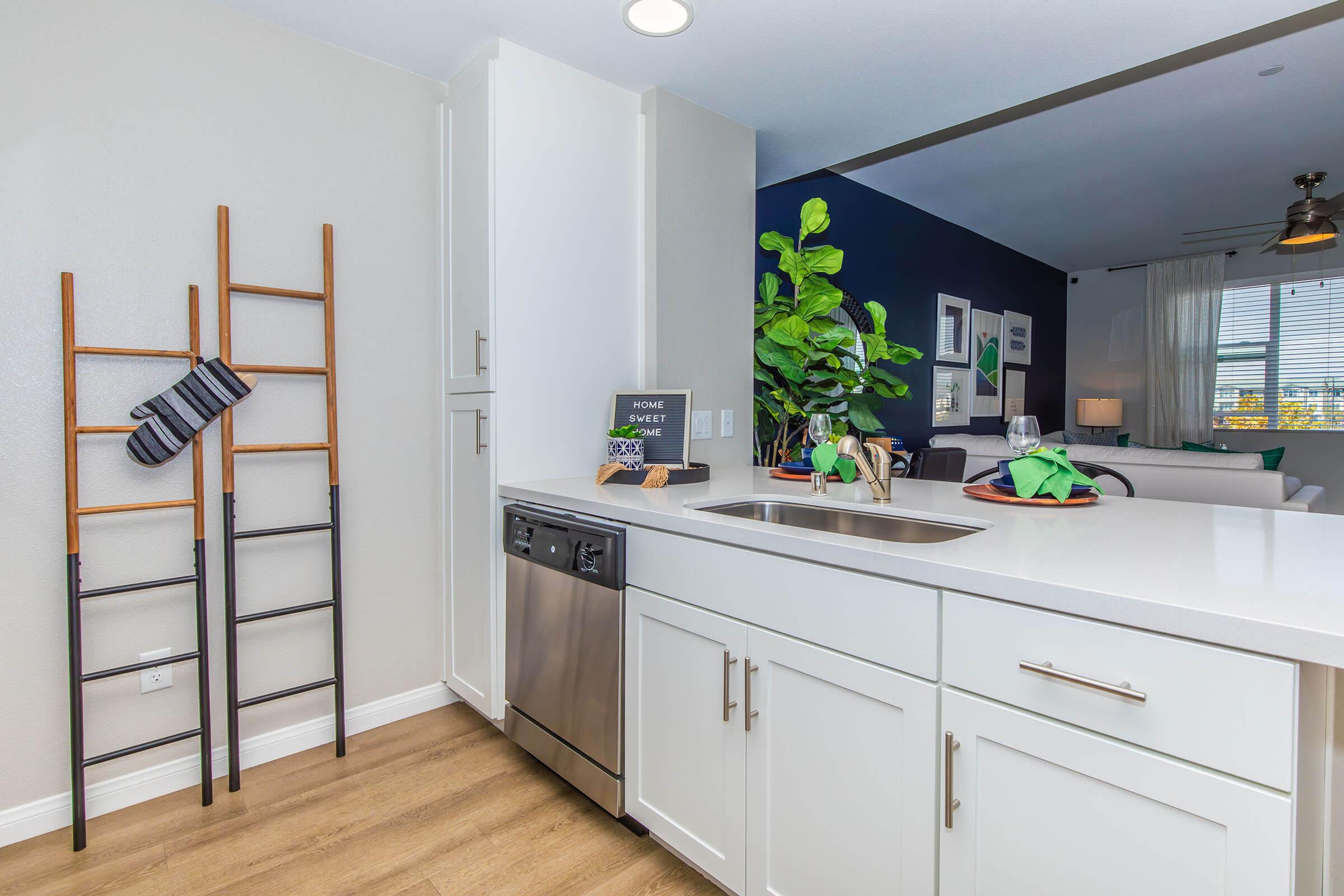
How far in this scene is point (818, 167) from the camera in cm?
328

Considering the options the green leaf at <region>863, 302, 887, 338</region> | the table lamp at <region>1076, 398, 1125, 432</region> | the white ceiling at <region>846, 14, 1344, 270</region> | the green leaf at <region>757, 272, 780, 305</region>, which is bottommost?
the table lamp at <region>1076, 398, 1125, 432</region>

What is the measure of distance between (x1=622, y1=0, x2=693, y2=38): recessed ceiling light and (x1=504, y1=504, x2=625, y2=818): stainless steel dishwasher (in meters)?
1.47

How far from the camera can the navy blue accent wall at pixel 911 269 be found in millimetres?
3812

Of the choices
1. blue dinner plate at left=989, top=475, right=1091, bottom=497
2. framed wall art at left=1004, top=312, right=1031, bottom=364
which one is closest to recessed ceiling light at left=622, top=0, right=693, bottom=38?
blue dinner plate at left=989, top=475, right=1091, bottom=497

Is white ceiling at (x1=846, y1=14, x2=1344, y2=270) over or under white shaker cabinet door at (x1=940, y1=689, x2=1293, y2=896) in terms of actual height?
over

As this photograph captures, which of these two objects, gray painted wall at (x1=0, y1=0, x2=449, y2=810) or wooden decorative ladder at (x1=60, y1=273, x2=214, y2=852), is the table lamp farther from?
wooden decorative ladder at (x1=60, y1=273, x2=214, y2=852)

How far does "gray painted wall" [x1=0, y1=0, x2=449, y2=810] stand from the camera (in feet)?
5.79

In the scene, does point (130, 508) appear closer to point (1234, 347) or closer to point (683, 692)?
point (683, 692)

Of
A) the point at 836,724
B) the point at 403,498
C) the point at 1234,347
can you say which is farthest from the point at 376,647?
the point at 1234,347

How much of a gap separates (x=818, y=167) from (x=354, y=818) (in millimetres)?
3189

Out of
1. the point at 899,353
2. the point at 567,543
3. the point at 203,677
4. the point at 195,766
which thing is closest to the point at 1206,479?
the point at 899,353

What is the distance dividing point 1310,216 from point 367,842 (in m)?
5.76

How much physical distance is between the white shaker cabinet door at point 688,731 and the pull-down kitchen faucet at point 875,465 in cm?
51

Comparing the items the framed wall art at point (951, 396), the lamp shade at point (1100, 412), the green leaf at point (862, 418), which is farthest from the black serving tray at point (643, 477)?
the lamp shade at point (1100, 412)
